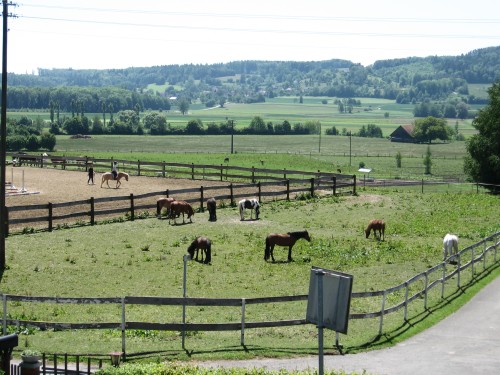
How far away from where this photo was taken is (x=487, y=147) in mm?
50812

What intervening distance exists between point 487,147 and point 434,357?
37.7m

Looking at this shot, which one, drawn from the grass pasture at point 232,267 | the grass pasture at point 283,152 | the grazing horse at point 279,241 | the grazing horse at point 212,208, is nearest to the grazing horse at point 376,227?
the grass pasture at point 232,267

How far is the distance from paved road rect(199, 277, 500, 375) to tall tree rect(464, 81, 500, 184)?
33.5 metres

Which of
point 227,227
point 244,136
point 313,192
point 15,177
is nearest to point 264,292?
point 227,227

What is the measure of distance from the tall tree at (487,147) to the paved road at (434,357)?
33.5 meters

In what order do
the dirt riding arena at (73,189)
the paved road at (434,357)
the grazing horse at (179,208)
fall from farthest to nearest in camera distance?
the dirt riding arena at (73,189), the grazing horse at (179,208), the paved road at (434,357)

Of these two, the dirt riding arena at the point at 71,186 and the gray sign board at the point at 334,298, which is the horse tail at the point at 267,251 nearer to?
the gray sign board at the point at 334,298

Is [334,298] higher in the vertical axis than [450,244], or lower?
higher

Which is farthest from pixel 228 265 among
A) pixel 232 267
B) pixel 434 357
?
pixel 434 357

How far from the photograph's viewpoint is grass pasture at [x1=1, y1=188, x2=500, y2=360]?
53.4 ft

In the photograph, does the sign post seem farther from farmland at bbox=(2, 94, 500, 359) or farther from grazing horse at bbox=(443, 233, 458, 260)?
grazing horse at bbox=(443, 233, 458, 260)

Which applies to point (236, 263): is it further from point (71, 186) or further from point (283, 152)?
point (283, 152)

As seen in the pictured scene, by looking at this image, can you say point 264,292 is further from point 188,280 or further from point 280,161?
point 280,161

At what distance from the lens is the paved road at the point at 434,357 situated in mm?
14539
